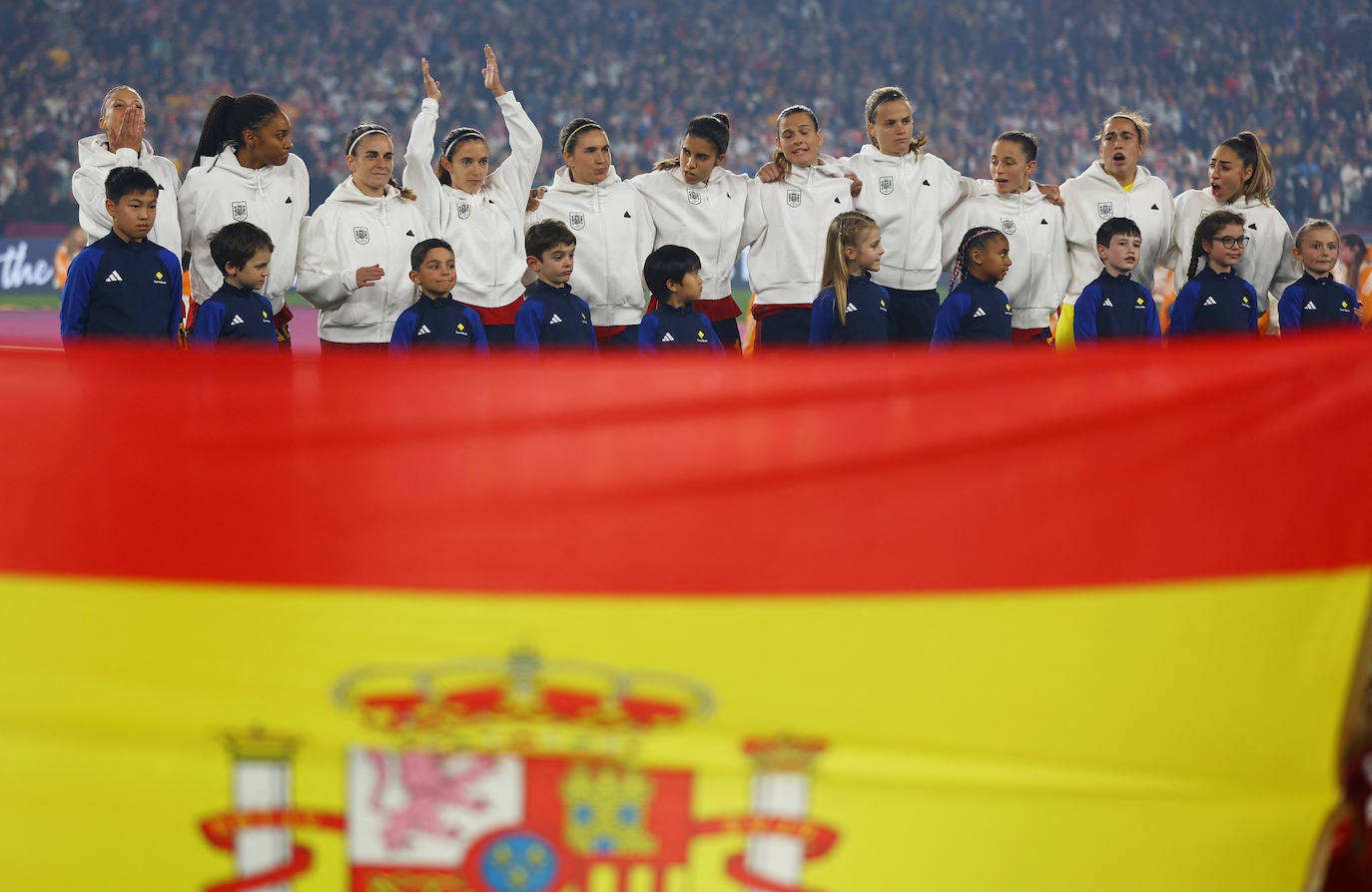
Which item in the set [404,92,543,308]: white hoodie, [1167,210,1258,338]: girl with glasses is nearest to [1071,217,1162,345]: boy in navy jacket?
[1167,210,1258,338]: girl with glasses

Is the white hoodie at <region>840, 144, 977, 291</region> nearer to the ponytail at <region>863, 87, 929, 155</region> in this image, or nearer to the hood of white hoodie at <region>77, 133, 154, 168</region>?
the ponytail at <region>863, 87, 929, 155</region>

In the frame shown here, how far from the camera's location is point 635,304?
24.2 feet

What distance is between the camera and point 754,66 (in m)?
27.6

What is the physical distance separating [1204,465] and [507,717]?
1.29 m

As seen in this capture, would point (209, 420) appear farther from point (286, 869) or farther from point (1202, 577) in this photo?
point (1202, 577)

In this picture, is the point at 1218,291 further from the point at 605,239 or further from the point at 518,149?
the point at 518,149

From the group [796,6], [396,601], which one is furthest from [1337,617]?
[796,6]

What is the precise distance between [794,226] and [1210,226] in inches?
83.4

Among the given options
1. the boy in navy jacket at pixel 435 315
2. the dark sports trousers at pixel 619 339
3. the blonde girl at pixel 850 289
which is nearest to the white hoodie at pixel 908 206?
the blonde girl at pixel 850 289

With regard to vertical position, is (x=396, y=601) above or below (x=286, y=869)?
above

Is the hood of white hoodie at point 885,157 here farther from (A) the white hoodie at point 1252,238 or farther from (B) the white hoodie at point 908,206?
(A) the white hoodie at point 1252,238

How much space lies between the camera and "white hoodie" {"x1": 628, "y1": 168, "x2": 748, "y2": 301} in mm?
7359

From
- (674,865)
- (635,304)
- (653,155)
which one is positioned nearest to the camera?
(674,865)

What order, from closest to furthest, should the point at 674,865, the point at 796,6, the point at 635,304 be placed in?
the point at 674,865, the point at 635,304, the point at 796,6
